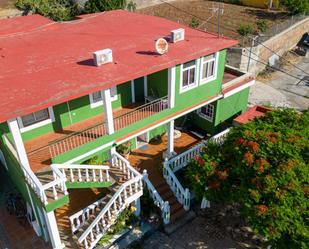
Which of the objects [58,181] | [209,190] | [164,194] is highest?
[58,181]

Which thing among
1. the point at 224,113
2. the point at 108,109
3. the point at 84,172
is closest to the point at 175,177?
the point at 84,172

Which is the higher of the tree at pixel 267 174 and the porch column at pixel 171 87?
the porch column at pixel 171 87

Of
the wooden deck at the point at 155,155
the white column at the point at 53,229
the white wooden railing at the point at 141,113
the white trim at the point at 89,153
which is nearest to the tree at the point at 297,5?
the wooden deck at the point at 155,155

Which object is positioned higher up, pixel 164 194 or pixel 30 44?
pixel 30 44

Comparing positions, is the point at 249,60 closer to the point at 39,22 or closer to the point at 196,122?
the point at 196,122

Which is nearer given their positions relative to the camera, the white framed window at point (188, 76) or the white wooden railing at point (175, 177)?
the white framed window at point (188, 76)

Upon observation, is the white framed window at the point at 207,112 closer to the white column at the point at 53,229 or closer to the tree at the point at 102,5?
the white column at the point at 53,229

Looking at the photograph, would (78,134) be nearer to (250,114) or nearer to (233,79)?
(233,79)

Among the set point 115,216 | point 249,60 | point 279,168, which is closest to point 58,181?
point 115,216
